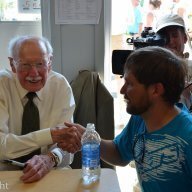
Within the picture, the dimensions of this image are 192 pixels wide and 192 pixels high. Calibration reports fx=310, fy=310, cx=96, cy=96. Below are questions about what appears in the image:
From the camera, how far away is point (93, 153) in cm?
128

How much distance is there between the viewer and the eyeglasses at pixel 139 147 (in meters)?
1.30

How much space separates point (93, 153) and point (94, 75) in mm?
1124

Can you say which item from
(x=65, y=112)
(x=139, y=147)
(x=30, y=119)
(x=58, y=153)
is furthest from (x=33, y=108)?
(x=139, y=147)

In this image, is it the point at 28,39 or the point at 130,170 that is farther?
the point at 130,170

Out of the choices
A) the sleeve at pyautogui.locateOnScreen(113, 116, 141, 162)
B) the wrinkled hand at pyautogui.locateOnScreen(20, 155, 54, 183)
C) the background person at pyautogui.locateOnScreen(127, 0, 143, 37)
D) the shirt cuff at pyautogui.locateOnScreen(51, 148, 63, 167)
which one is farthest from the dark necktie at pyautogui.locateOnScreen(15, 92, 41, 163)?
the background person at pyautogui.locateOnScreen(127, 0, 143, 37)

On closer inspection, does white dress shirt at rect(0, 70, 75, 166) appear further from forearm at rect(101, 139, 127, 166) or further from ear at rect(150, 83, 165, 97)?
ear at rect(150, 83, 165, 97)

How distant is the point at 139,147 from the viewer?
1324 mm

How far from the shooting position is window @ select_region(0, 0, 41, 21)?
2.45 m

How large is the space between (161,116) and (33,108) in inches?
30.7

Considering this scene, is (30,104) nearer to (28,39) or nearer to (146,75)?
(28,39)

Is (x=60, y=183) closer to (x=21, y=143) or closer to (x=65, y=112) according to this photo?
(x=21, y=143)

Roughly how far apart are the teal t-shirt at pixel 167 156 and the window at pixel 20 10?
155cm

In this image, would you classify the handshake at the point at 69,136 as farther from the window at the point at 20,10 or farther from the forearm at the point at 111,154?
the window at the point at 20,10

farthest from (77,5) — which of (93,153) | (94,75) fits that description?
(93,153)
